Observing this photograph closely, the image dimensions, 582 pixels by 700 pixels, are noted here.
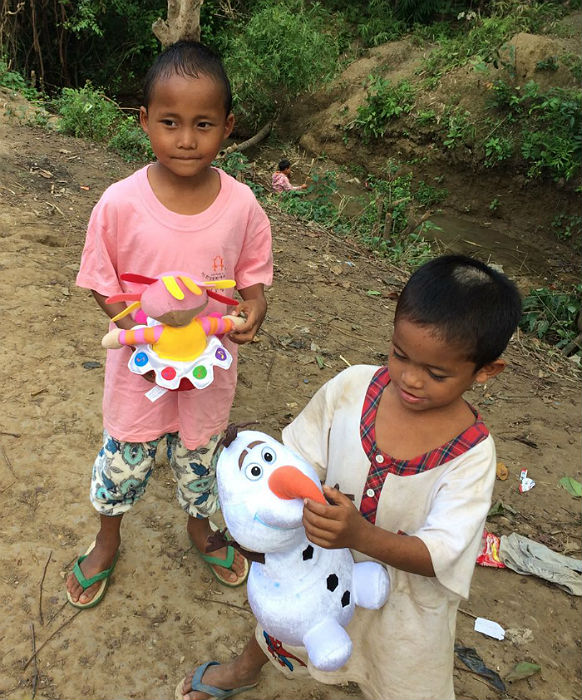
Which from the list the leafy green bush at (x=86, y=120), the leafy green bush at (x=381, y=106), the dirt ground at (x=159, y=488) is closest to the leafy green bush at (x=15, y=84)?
the leafy green bush at (x=86, y=120)

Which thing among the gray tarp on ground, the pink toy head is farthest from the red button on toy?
the gray tarp on ground

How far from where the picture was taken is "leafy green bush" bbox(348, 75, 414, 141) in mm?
10211

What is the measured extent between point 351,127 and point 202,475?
10.1m

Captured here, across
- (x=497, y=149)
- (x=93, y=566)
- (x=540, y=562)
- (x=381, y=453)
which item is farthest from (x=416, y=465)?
(x=497, y=149)

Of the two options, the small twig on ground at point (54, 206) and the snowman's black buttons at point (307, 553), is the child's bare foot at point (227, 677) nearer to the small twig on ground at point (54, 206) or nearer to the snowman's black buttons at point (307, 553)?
the snowman's black buttons at point (307, 553)

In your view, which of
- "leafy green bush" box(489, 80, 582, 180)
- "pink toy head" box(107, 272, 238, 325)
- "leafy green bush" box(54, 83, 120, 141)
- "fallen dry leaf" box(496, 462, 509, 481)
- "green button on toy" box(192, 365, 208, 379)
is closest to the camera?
"pink toy head" box(107, 272, 238, 325)

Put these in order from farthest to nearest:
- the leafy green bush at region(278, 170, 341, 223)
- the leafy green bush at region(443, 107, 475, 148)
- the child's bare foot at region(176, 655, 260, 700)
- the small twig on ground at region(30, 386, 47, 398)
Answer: the leafy green bush at region(443, 107, 475, 148) < the leafy green bush at region(278, 170, 341, 223) < the small twig on ground at region(30, 386, 47, 398) < the child's bare foot at region(176, 655, 260, 700)

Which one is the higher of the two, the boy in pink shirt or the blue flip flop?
the boy in pink shirt

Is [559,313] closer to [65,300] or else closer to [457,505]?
[65,300]

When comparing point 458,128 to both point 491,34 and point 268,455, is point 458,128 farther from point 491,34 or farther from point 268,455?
point 268,455

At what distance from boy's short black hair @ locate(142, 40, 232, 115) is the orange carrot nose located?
103cm

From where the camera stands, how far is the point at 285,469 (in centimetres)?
121

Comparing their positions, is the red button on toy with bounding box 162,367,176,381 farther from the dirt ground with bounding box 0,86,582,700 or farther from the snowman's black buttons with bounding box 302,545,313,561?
the dirt ground with bounding box 0,86,582,700

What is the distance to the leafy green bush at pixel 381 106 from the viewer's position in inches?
402
